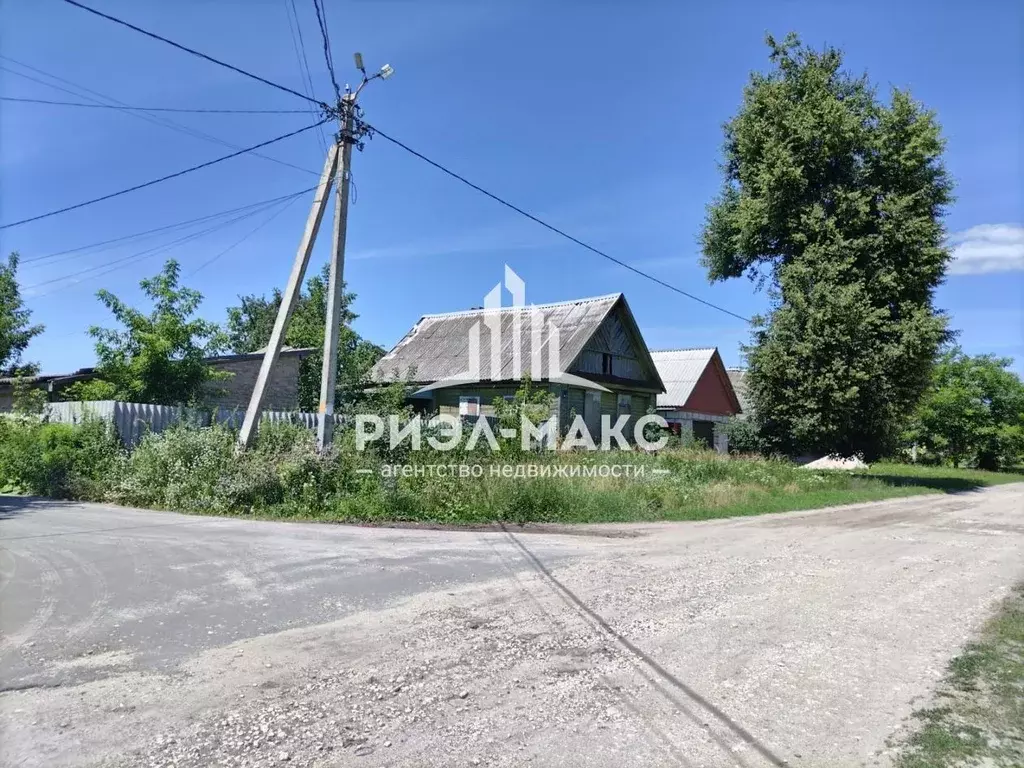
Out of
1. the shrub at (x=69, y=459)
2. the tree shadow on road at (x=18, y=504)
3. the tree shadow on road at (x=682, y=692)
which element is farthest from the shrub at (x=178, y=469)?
the tree shadow on road at (x=682, y=692)

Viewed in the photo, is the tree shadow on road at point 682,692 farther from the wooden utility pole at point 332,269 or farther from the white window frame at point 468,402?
the white window frame at point 468,402

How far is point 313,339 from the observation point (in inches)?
1125

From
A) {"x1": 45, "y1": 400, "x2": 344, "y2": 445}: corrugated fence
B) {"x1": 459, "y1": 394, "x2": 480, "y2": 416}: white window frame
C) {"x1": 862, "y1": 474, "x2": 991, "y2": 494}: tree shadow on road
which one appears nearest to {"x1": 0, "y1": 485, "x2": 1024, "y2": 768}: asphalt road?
{"x1": 45, "y1": 400, "x2": 344, "y2": 445}: corrugated fence

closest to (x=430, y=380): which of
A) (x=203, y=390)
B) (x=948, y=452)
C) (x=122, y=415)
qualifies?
(x=203, y=390)

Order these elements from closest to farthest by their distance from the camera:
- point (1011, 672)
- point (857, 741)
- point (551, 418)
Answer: point (857, 741) < point (1011, 672) < point (551, 418)

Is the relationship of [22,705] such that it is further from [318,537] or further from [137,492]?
[137,492]

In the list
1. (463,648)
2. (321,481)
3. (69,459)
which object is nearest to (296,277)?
(321,481)

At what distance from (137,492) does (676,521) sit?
11.2 meters

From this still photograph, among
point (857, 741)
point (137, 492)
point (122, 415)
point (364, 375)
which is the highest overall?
point (364, 375)

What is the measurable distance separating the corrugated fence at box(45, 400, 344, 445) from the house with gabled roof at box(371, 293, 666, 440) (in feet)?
25.6

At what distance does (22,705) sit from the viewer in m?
4.32

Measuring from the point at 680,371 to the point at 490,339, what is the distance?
15430 millimetres

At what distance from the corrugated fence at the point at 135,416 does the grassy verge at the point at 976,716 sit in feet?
42.7

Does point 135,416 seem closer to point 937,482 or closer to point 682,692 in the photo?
point 682,692
